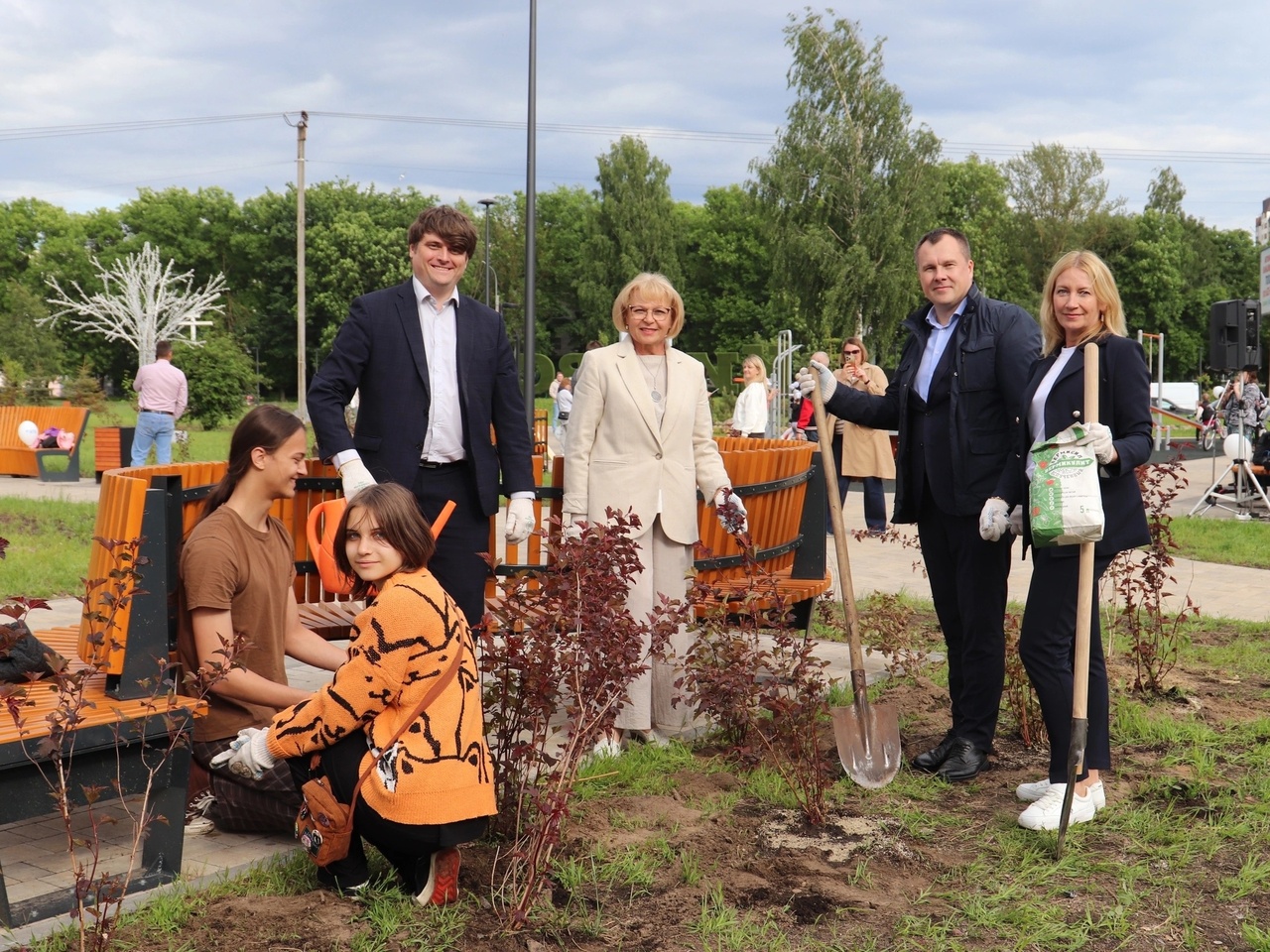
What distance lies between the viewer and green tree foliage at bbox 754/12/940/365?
4522cm

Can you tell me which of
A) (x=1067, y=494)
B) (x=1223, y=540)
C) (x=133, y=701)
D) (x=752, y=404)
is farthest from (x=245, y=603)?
(x=752, y=404)

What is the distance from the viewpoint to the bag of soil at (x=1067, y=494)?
12.8ft

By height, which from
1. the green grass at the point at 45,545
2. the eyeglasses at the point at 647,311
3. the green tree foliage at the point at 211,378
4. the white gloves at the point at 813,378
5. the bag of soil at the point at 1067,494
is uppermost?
the green tree foliage at the point at 211,378

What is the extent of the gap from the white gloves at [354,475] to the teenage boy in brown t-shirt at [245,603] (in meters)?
0.24

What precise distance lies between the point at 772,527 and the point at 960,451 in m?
1.81

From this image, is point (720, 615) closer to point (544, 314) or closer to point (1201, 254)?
point (544, 314)

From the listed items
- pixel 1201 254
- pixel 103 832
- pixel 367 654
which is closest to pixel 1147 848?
pixel 367 654

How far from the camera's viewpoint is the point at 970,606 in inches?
187

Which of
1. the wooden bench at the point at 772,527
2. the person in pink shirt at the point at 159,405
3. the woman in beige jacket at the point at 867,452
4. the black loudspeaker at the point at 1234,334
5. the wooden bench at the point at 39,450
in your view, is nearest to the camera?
the wooden bench at the point at 772,527

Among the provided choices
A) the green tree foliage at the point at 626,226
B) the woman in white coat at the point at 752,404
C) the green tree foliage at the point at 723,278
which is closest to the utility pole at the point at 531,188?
the woman in white coat at the point at 752,404

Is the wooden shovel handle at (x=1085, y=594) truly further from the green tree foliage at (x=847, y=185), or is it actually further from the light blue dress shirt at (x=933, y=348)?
the green tree foliage at (x=847, y=185)

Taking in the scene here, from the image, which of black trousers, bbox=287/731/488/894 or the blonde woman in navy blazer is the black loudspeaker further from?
black trousers, bbox=287/731/488/894

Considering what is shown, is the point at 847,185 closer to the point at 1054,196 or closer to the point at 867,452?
the point at 1054,196

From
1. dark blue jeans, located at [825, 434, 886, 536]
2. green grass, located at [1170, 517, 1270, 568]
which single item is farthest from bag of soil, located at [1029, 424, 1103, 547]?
dark blue jeans, located at [825, 434, 886, 536]
